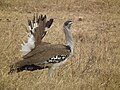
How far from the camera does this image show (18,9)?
13.1 m

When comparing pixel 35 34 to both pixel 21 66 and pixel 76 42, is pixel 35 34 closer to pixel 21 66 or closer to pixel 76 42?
pixel 21 66

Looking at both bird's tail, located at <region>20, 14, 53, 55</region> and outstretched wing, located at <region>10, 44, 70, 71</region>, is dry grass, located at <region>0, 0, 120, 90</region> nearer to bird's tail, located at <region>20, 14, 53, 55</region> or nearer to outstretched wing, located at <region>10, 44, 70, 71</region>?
outstretched wing, located at <region>10, 44, 70, 71</region>

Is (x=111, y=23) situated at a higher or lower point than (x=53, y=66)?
lower

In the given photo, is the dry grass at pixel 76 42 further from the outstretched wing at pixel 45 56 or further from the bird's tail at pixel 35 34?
the bird's tail at pixel 35 34

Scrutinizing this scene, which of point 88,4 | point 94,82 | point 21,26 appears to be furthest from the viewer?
point 88,4

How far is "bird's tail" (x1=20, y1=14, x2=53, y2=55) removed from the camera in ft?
17.8

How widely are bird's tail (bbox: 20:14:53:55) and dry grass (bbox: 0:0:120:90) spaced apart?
308 millimetres

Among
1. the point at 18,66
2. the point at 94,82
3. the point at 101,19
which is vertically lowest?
the point at 101,19

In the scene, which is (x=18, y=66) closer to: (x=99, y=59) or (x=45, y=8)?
(x=99, y=59)

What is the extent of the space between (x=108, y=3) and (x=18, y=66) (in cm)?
1046

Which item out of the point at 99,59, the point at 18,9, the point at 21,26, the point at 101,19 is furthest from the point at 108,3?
the point at 99,59

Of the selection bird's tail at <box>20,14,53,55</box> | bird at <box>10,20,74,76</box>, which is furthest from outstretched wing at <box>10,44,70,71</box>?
bird's tail at <box>20,14,53,55</box>

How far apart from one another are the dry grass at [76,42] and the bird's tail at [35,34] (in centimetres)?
31

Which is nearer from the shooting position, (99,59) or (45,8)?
(99,59)
